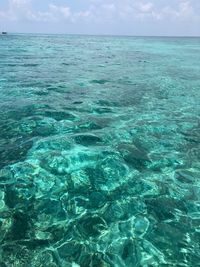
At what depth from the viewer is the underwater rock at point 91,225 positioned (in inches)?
319

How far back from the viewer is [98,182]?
10.4 metres

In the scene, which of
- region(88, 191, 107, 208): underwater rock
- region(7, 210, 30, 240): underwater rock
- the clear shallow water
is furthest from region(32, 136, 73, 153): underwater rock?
region(7, 210, 30, 240): underwater rock

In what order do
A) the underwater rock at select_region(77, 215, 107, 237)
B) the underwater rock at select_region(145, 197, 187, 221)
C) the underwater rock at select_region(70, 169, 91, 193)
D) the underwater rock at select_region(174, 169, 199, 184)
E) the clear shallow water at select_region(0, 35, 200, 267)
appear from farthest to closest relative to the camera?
1. the underwater rock at select_region(174, 169, 199, 184)
2. the underwater rock at select_region(70, 169, 91, 193)
3. the underwater rock at select_region(145, 197, 187, 221)
4. the underwater rock at select_region(77, 215, 107, 237)
5. the clear shallow water at select_region(0, 35, 200, 267)

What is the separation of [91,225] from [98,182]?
7.19 feet

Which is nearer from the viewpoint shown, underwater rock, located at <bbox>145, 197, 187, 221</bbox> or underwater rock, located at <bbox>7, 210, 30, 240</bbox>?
underwater rock, located at <bbox>7, 210, 30, 240</bbox>

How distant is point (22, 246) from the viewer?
293 inches

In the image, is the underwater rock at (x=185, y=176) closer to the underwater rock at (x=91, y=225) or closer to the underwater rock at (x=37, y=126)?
the underwater rock at (x=91, y=225)

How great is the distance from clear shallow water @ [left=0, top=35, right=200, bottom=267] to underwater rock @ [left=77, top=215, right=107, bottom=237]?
3 cm

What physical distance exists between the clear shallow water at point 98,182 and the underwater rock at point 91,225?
3cm

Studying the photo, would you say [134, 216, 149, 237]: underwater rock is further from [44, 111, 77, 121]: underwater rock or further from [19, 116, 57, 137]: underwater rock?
[44, 111, 77, 121]: underwater rock

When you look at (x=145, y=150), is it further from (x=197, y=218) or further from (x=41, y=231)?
(x=41, y=231)

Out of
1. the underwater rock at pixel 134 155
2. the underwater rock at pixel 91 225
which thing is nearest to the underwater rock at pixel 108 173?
the underwater rock at pixel 134 155

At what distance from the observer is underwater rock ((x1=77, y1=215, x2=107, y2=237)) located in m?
8.10

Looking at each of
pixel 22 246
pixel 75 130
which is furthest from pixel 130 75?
pixel 22 246
